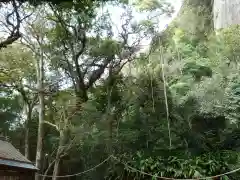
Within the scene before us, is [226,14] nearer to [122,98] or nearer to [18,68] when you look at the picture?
[122,98]

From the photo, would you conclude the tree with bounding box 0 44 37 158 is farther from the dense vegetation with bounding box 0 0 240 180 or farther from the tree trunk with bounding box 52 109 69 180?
the tree trunk with bounding box 52 109 69 180

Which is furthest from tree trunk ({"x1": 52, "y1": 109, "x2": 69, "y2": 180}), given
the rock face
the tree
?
the rock face

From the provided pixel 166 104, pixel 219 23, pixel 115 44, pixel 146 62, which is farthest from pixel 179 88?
pixel 219 23

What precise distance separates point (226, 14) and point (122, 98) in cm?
946

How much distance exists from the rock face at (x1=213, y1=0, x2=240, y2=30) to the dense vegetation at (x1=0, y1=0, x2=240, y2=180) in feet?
12.6

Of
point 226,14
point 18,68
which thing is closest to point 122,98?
point 18,68

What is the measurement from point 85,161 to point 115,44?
535 cm

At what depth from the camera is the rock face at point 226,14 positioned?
1955 cm

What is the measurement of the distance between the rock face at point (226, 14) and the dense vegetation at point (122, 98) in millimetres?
3827

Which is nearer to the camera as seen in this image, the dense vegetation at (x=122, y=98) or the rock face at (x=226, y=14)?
the dense vegetation at (x=122, y=98)

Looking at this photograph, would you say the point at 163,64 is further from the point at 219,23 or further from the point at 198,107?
the point at 219,23

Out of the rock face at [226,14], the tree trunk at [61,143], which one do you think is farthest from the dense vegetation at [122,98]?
the rock face at [226,14]

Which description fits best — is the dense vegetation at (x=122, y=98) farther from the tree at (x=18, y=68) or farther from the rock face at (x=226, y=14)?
the rock face at (x=226, y=14)

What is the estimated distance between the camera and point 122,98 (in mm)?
14852
